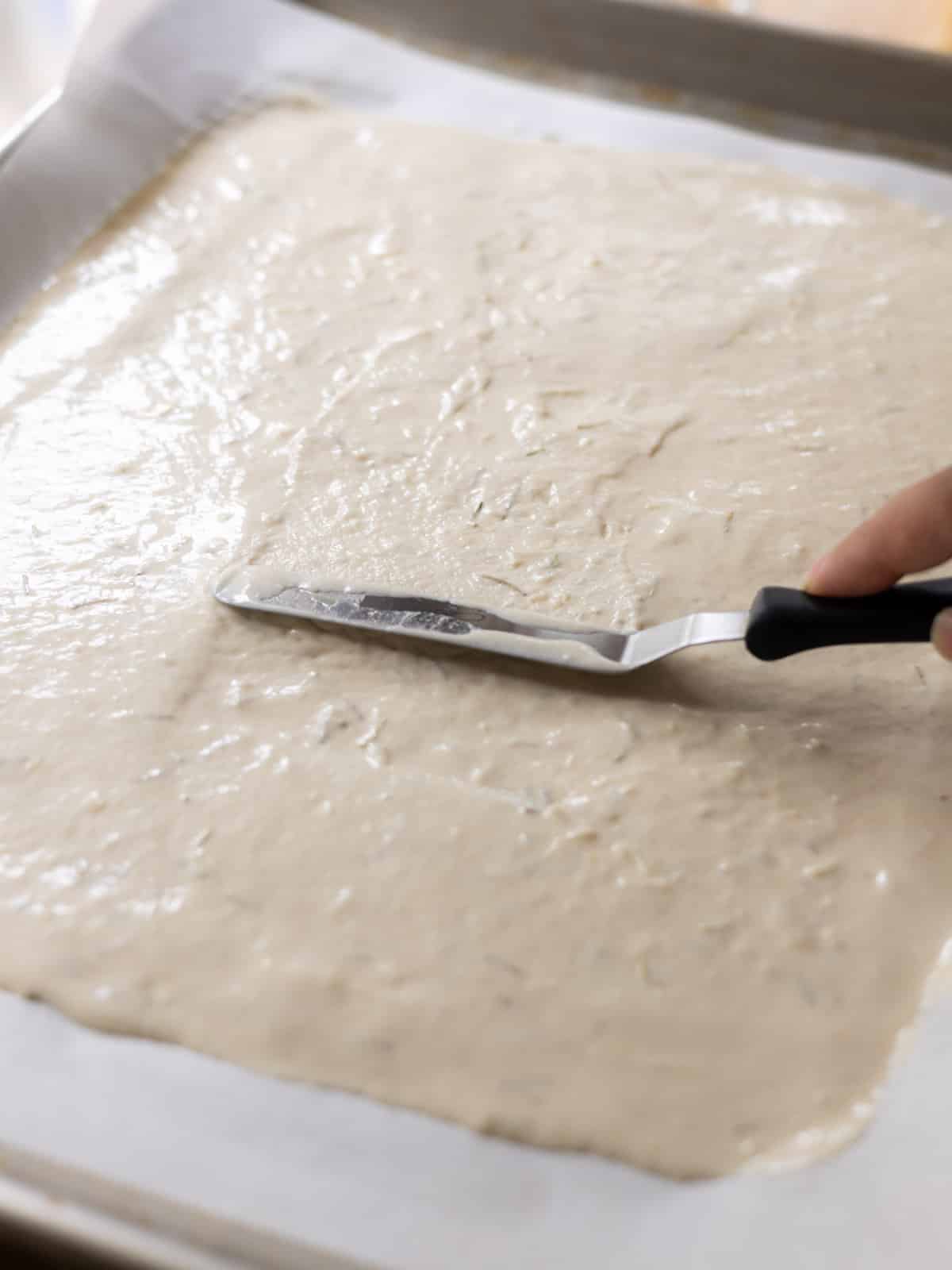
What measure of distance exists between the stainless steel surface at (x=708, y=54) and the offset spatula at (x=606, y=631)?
3.16 ft

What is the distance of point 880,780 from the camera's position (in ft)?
2.83

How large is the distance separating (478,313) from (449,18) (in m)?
0.70

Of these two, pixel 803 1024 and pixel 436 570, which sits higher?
pixel 436 570

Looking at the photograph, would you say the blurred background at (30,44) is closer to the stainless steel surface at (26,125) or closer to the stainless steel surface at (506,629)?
the stainless steel surface at (26,125)

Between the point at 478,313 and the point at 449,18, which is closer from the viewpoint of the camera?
the point at 478,313

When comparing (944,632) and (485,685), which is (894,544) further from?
(485,685)

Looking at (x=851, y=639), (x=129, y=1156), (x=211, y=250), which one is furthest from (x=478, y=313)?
(x=129, y=1156)

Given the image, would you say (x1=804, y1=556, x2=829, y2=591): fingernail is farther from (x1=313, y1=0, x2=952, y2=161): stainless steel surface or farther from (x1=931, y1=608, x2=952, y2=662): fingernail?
(x1=313, y1=0, x2=952, y2=161): stainless steel surface

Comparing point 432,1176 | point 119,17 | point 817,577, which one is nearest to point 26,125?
point 119,17

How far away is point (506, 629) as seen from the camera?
907 mm

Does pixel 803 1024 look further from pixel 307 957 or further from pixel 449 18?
pixel 449 18

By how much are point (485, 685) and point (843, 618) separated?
0.88 ft

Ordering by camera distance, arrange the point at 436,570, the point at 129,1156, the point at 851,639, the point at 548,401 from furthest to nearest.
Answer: the point at 548,401, the point at 436,570, the point at 851,639, the point at 129,1156

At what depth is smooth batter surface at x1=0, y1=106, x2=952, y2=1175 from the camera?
0.75 meters
